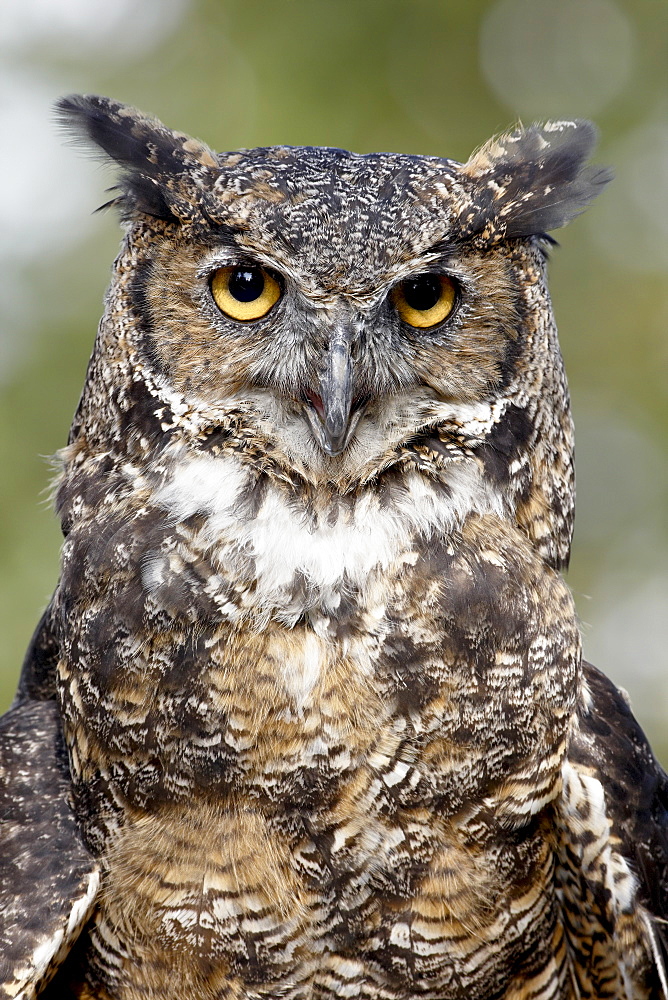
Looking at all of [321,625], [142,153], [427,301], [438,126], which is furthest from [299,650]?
[438,126]

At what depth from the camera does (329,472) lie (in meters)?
2.08

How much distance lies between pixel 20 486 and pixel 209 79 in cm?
463

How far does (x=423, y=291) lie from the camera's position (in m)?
2.11

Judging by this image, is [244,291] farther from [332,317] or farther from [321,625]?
[321,625]

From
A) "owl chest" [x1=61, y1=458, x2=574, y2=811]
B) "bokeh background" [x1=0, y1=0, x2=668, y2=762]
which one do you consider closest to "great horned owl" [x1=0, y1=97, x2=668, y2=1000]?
"owl chest" [x1=61, y1=458, x2=574, y2=811]

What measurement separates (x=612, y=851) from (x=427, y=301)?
4.25 feet

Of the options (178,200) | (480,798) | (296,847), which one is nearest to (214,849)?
(296,847)

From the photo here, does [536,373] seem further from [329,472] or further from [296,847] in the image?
[296,847]

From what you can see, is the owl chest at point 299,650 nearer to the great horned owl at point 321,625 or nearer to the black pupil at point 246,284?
the great horned owl at point 321,625

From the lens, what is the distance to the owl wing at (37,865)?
202 centimetres

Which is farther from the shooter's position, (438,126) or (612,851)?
(438,126)

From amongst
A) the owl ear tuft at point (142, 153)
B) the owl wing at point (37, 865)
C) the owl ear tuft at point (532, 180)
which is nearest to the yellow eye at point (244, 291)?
the owl ear tuft at point (142, 153)

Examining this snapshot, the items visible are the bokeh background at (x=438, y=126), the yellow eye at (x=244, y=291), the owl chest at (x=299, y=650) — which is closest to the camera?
the owl chest at (x=299, y=650)

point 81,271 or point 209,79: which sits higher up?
point 209,79
